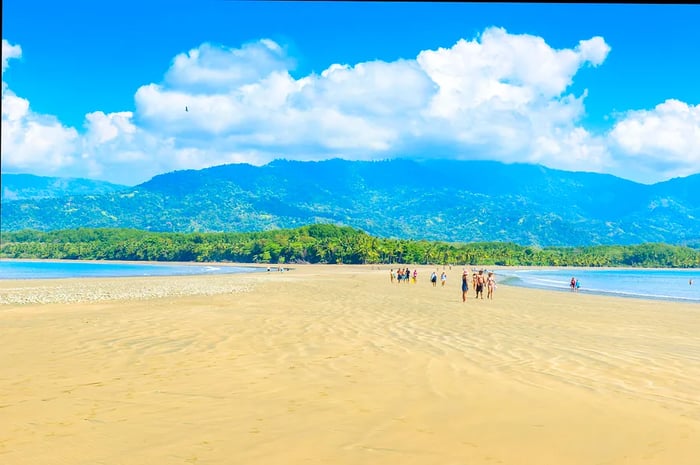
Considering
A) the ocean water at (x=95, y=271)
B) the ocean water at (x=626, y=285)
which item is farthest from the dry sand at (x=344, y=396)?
the ocean water at (x=95, y=271)

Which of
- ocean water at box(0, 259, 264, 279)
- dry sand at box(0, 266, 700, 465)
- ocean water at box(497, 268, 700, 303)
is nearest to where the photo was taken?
dry sand at box(0, 266, 700, 465)

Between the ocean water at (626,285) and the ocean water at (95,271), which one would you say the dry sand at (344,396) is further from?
the ocean water at (95,271)

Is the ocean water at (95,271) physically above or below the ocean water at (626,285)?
below

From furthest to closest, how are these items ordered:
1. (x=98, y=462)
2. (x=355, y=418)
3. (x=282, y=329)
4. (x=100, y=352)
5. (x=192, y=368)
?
(x=282, y=329), (x=100, y=352), (x=192, y=368), (x=355, y=418), (x=98, y=462)

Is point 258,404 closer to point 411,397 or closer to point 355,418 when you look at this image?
point 355,418

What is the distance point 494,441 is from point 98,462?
438 cm

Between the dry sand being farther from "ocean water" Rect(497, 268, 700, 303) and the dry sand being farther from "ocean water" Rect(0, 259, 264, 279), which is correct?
"ocean water" Rect(0, 259, 264, 279)

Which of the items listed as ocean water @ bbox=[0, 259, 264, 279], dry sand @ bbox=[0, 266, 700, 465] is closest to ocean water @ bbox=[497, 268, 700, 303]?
dry sand @ bbox=[0, 266, 700, 465]

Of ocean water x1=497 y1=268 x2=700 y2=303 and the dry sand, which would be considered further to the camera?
ocean water x1=497 y1=268 x2=700 y2=303

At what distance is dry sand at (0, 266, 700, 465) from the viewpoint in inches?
242

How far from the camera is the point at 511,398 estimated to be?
8.41 m

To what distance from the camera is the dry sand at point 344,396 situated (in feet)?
20.1

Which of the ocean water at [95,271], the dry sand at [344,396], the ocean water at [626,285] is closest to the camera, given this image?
the dry sand at [344,396]

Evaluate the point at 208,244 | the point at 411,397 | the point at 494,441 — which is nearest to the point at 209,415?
the point at 411,397
